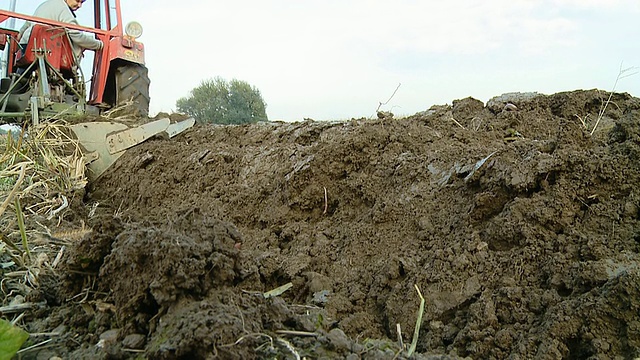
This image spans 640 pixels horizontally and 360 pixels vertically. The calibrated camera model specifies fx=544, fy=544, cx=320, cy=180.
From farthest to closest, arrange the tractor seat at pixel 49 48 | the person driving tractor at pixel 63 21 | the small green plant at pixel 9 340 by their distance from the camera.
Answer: the person driving tractor at pixel 63 21 → the tractor seat at pixel 49 48 → the small green plant at pixel 9 340

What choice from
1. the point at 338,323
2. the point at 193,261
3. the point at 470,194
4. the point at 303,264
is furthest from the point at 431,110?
the point at 193,261

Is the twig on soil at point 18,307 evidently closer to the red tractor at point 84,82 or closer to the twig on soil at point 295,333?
the twig on soil at point 295,333

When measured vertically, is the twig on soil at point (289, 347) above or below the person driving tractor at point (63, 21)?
below

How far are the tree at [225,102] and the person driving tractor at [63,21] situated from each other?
42.3 ft

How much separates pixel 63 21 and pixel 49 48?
17.8 inches

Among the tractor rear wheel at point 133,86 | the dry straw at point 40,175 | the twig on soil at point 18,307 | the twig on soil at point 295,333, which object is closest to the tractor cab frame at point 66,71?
the tractor rear wheel at point 133,86

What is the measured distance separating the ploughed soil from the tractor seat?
3619 mm

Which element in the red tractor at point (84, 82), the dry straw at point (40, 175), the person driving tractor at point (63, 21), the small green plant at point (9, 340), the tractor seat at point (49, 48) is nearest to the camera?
the small green plant at point (9, 340)

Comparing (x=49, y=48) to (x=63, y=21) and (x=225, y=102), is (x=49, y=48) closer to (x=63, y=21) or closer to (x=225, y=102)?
(x=63, y=21)

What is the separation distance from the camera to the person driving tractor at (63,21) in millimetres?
6473

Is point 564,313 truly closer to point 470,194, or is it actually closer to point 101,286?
Result: point 470,194

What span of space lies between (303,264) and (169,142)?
3416 mm

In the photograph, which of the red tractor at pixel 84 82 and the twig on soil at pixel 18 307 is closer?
the twig on soil at pixel 18 307

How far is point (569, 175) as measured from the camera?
2.32 meters
